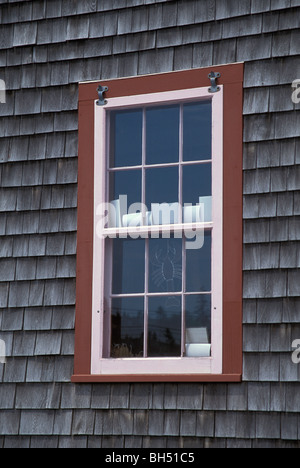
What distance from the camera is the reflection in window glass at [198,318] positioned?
6078mm

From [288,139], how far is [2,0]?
8.59 ft

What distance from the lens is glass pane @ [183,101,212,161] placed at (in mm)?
6312

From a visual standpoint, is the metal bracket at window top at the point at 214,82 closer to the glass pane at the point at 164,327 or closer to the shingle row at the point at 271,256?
the shingle row at the point at 271,256

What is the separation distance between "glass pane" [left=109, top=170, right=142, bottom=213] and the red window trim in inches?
6.2

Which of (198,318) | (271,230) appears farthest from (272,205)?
(198,318)

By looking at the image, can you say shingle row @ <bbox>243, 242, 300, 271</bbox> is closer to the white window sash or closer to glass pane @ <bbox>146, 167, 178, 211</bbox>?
the white window sash

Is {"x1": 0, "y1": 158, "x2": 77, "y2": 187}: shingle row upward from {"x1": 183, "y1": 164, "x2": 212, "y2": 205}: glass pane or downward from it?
upward

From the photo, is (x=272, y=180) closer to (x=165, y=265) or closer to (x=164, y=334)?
(x=165, y=265)

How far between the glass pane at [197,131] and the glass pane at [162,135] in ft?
0.22

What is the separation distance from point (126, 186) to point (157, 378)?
1.39 m

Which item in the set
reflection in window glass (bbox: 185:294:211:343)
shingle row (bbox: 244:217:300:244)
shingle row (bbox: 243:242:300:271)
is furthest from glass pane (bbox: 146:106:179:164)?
reflection in window glass (bbox: 185:294:211:343)

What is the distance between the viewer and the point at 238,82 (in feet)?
20.4
